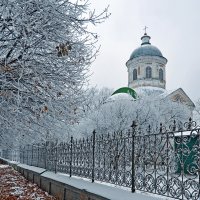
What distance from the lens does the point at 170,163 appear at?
473 cm

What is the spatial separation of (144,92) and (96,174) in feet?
90.0

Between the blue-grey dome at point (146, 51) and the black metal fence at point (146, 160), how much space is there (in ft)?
108

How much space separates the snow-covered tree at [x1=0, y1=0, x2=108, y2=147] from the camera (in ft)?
18.0

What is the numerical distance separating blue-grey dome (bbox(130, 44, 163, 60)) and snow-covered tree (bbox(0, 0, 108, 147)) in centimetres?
3352

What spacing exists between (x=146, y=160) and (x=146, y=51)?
36.5m

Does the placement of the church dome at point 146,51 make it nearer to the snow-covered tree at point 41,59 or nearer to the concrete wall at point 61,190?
the concrete wall at point 61,190

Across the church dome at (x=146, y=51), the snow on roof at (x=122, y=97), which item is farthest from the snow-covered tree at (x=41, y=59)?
the church dome at (x=146, y=51)

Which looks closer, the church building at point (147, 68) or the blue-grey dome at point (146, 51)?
the church building at point (147, 68)

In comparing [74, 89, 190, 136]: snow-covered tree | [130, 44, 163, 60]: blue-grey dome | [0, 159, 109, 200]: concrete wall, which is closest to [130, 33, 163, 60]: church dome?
[130, 44, 163, 60]: blue-grey dome

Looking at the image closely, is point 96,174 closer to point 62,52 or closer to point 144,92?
point 62,52

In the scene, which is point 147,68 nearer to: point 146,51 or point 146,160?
point 146,51

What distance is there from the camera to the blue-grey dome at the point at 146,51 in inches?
1594

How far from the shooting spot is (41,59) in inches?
263

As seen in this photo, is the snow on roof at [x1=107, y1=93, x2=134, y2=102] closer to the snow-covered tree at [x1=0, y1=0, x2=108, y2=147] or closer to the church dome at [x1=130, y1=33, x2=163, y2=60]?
the church dome at [x1=130, y1=33, x2=163, y2=60]
